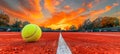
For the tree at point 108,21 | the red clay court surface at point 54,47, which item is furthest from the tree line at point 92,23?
the red clay court surface at point 54,47

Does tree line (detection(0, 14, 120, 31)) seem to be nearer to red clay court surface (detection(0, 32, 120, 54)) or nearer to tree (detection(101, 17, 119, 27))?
tree (detection(101, 17, 119, 27))

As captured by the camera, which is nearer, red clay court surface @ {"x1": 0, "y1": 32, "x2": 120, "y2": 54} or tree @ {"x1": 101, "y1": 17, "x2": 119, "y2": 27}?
red clay court surface @ {"x1": 0, "y1": 32, "x2": 120, "y2": 54}

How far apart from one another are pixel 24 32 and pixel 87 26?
1896 inches

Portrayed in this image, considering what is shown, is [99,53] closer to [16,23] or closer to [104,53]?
[104,53]

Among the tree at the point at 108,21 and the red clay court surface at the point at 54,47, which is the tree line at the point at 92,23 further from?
the red clay court surface at the point at 54,47

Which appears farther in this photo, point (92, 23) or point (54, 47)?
point (92, 23)

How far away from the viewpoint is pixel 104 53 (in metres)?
2.77

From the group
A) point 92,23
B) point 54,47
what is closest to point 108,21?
point 92,23

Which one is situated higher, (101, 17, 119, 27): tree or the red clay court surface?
(101, 17, 119, 27): tree

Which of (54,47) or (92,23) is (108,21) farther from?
(54,47)

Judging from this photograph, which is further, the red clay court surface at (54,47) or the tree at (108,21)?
the tree at (108,21)

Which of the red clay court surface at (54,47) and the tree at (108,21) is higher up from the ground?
the tree at (108,21)

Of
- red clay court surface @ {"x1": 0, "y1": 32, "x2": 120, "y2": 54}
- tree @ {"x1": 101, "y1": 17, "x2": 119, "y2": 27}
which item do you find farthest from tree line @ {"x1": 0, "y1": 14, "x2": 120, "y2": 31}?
red clay court surface @ {"x1": 0, "y1": 32, "x2": 120, "y2": 54}

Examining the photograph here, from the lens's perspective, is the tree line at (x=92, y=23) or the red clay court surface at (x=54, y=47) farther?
the tree line at (x=92, y=23)
